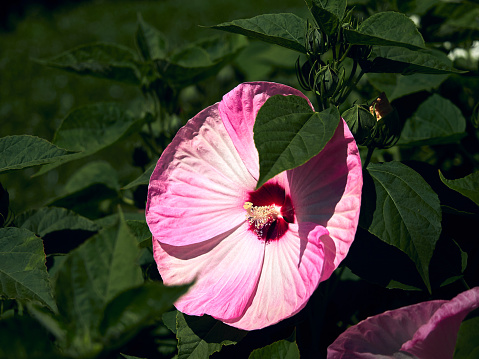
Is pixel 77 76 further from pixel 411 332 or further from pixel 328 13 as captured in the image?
pixel 411 332

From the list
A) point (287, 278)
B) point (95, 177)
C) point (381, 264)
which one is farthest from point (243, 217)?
point (95, 177)

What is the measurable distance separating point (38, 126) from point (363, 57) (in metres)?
4.17

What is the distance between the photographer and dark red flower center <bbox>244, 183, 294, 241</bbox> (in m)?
1.05

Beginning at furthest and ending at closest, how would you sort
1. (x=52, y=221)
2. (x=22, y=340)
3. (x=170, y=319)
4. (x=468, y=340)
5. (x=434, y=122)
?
1. (x=434, y=122)
2. (x=52, y=221)
3. (x=170, y=319)
4. (x=468, y=340)
5. (x=22, y=340)

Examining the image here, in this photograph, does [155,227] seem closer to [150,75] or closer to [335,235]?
[335,235]

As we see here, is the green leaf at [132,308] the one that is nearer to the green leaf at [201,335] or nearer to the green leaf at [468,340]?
the green leaf at [201,335]

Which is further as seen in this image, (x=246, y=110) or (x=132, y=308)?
(x=246, y=110)

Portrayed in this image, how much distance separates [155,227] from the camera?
3.27ft

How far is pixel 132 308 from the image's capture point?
640 mm

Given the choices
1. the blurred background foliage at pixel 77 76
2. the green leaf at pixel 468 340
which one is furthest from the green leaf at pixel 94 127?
the green leaf at pixel 468 340

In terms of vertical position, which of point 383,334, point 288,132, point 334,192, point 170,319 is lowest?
point 170,319

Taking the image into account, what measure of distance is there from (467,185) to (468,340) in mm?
300

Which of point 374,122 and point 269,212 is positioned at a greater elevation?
point 374,122

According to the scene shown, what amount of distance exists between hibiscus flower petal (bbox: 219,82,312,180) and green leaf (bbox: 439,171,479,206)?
330 millimetres
